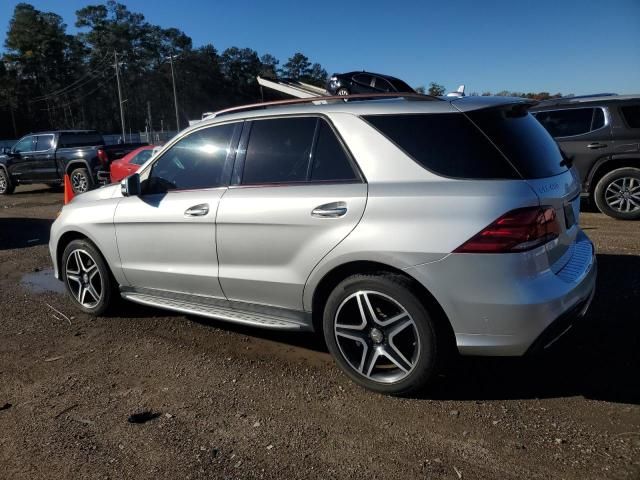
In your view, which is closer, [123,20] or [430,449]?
[430,449]

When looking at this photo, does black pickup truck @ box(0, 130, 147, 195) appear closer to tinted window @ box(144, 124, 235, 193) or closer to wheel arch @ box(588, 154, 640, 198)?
tinted window @ box(144, 124, 235, 193)

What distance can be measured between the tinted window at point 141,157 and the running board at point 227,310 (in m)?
8.25

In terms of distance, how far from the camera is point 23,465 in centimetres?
272

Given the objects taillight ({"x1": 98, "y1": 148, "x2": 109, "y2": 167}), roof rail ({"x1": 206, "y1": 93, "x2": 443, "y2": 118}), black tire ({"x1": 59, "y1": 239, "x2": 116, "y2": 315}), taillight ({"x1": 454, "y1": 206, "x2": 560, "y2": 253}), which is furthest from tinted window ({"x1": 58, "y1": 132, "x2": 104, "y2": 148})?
taillight ({"x1": 454, "y1": 206, "x2": 560, "y2": 253})

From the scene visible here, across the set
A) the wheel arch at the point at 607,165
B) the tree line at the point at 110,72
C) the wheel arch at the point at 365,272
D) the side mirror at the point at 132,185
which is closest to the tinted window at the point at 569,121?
the wheel arch at the point at 607,165

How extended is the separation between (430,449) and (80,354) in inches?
110

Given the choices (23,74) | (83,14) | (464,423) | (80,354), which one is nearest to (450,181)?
(464,423)

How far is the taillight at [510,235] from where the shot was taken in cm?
274

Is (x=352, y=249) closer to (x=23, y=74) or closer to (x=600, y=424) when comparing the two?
(x=600, y=424)

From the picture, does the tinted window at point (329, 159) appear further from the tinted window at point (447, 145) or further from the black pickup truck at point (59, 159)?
the black pickup truck at point (59, 159)

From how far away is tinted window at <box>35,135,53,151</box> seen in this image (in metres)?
14.9

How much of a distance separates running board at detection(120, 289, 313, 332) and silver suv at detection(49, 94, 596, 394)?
0.04 feet

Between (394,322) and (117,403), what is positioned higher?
(394,322)

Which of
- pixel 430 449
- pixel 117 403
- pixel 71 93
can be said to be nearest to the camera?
pixel 430 449
